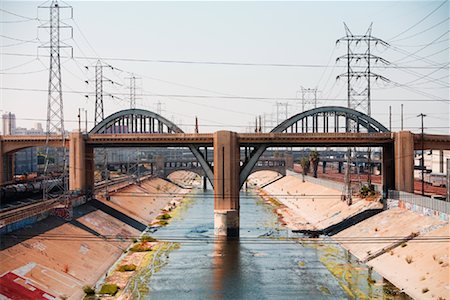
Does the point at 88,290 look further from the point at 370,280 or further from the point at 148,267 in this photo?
the point at 370,280

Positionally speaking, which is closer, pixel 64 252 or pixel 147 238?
pixel 64 252

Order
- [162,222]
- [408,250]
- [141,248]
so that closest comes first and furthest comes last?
[408,250] → [141,248] → [162,222]

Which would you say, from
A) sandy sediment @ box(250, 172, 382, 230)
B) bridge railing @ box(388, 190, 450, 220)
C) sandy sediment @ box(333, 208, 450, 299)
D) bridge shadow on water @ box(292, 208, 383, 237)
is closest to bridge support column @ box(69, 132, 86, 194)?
sandy sediment @ box(250, 172, 382, 230)

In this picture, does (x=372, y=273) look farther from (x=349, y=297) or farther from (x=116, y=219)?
(x=116, y=219)

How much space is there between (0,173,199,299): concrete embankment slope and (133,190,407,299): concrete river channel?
5248mm

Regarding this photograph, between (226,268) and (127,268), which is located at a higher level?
(127,268)

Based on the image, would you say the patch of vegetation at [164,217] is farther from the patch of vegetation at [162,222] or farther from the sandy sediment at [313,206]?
the sandy sediment at [313,206]

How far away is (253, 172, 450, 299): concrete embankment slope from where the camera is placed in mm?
39500

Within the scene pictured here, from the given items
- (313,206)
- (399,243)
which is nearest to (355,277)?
(399,243)

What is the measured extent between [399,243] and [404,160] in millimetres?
19930

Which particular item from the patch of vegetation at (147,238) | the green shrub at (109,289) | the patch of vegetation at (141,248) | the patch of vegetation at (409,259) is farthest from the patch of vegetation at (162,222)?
the patch of vegetation at (409,259)

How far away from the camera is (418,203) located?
5684 centimetres

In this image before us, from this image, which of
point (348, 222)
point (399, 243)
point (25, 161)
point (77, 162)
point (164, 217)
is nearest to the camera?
point (399, 243)

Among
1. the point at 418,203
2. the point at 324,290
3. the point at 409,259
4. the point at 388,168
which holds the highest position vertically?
the point at 388,168
